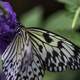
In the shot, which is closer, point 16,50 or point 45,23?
point 16,50

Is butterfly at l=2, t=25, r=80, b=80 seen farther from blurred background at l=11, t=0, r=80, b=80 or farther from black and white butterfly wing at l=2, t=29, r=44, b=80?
blurred background at l=11, t=0, r=80, b=80

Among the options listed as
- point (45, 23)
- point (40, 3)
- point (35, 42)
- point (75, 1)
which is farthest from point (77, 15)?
point (40, 3)

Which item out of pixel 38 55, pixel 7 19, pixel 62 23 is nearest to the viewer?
pixel 7 19

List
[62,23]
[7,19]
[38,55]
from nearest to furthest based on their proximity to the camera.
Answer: [7,19] < [38,55] < [62,23]

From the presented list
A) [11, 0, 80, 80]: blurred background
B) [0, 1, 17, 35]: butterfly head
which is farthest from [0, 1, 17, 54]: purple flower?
[11, 0, 80, 80]: blurred background

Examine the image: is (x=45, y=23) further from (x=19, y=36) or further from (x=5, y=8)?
(x=5, y=8)

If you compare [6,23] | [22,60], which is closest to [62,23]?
[22,60]

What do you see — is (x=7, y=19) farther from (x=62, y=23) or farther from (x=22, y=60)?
(x=62, y=23)

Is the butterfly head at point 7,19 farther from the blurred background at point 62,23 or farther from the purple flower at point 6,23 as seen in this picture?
the blurred background at point 62,23
